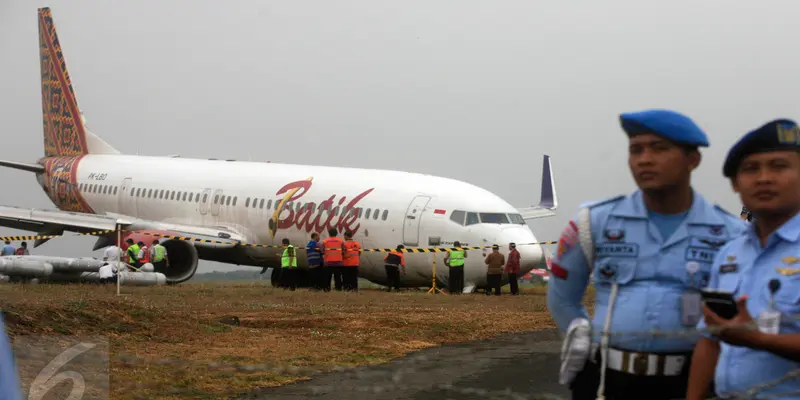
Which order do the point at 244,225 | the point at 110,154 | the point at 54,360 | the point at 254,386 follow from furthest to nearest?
the point at 110,154 → the point at 244,225 → the point at 254,386 → the point at 54,360

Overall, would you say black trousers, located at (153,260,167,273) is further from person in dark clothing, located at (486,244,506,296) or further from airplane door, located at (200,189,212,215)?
person in dark clothing, located at (486,244,506,296)

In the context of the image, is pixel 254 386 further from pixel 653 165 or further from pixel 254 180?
pixel 254 180

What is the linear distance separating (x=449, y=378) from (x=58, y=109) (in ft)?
105

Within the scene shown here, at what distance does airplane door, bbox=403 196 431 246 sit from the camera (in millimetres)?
23766

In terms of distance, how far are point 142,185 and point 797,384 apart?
29989 mm

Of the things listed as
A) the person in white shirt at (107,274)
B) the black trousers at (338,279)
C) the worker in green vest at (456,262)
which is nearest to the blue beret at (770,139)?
the worker in green vest at (456,262)

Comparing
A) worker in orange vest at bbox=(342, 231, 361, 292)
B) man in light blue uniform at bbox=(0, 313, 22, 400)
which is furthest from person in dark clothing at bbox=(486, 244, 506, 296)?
man in light blue uniform at bbox=(0, 313, 22, 400)

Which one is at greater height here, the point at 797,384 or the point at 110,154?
the point at 110,154

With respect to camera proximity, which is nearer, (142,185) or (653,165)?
(653,165)

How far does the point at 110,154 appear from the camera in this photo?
118 ft

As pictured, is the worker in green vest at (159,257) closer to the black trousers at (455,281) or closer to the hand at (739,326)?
the black trousers at (455,281)


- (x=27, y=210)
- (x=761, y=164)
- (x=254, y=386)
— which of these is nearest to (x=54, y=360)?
(x=254, y=386)

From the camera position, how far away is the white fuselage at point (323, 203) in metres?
23.6

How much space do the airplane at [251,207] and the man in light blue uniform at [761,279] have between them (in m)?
19.6
